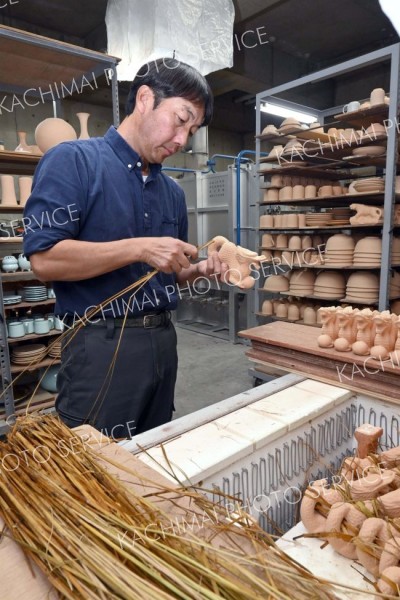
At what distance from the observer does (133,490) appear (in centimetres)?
66

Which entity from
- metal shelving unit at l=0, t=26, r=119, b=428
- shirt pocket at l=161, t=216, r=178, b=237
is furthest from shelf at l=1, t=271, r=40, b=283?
shirt pocket at l=161, t=216, r=178, b=237

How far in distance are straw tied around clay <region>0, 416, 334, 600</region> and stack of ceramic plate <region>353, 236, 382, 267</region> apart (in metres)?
3.11

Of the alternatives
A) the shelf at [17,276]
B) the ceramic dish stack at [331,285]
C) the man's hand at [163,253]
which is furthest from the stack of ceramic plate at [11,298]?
the ceramic dish stack at [331,285]

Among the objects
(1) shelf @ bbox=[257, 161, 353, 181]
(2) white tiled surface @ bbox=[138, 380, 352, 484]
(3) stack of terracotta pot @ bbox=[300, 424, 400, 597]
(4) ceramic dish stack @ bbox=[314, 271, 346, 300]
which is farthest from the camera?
(1) shelf @ bbox=[257, 161, 353, 181]

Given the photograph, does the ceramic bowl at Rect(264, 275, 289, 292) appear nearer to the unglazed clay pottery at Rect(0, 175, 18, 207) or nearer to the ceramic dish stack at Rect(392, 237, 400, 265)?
the ceramic dish stack at Rect(392, 237, 400, 265)

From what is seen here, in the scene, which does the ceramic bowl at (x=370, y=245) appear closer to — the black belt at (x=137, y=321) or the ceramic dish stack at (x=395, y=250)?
the ceramic dish stack at (x=395, y=250)

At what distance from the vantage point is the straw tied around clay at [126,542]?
1.57 ft

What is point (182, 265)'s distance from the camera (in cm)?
119

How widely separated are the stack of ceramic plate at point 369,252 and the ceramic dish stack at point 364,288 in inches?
5.2

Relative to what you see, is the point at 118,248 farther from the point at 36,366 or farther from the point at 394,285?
the point at 394,285

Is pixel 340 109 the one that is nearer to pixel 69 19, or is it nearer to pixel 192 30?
pixel 192 30

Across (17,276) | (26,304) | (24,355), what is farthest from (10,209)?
(24,355)

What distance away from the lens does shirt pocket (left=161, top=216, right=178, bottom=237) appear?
5.06 ft

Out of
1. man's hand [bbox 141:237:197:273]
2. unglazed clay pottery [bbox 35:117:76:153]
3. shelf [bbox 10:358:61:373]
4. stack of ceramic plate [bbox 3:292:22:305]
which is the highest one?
unglazed clay pottery [bbox 35:117:76:153]
